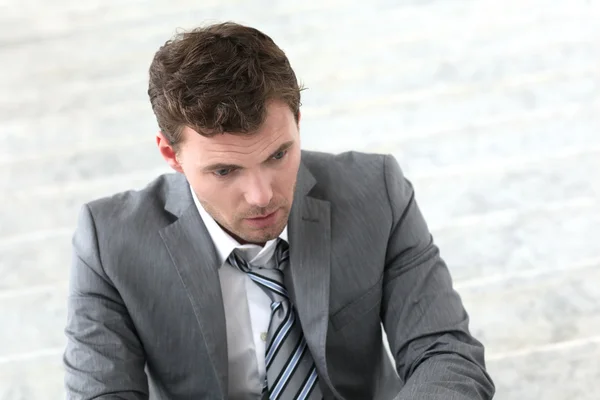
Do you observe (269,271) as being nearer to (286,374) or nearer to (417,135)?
(286,374)

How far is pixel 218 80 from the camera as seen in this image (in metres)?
1.69

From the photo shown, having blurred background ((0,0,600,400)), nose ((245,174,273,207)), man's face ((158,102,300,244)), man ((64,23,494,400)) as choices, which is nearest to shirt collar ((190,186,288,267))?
man ((64,23,494,400))

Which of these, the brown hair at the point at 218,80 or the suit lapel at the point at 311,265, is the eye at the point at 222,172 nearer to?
the brown hair at the point at 218,80

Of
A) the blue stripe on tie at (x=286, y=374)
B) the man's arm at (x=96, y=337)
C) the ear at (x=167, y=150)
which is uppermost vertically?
the ear at (x=167, y=150)

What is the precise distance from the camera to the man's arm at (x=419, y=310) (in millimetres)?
1892

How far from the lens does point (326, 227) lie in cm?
200

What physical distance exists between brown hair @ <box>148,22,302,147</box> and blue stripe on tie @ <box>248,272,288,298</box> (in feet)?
1.34

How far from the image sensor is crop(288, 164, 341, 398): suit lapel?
6.43 ft

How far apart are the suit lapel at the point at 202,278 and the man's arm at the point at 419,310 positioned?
1.28 feet

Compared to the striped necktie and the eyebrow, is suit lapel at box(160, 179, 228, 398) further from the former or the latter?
the eyebrow

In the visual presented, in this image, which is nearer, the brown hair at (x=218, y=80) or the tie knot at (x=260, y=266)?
the brown hair at (x=218, y=80)

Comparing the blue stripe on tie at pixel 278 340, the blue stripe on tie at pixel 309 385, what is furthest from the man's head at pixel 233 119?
the blue stripe on tie at pixel 309 385

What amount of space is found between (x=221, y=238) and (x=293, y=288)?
7.8 inches

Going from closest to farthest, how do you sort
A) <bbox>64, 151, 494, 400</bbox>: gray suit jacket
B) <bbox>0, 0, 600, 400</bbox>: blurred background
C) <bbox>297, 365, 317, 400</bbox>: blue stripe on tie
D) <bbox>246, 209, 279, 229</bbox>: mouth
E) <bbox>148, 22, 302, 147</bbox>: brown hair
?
1. <bbox>148, 22, 302, 147</bbox>: brown hair
2. <bbox>246, 209, 279, 229</bbox>: mouth
3. <bbox>64, 151, 494, 400</bbox>: gray suit jacket
4. <bbox>297, 365, 317, 400</bbox>: blue stripe on tie
5. <bbox>0, 0, 600, 400</bbox>: blurred background
